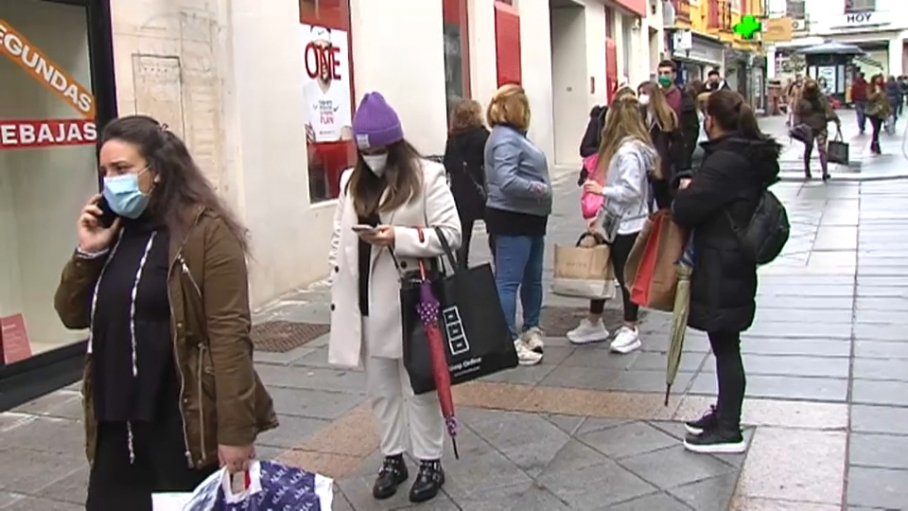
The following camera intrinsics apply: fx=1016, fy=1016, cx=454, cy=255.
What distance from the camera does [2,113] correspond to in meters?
6.66

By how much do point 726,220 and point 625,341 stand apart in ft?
7.84

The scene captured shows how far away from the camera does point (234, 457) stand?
287 cm

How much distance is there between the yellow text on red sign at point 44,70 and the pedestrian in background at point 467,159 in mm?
2910

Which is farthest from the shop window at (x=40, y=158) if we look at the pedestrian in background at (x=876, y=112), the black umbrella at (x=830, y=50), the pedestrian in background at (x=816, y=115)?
the black umbrella at (x=830, y=50)

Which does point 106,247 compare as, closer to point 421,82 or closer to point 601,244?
point 601,244

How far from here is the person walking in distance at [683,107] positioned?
1069 cm

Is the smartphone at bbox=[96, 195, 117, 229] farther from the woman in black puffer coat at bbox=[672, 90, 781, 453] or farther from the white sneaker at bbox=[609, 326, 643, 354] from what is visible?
the white sneaker at bbox=[609, 326, 643, 354]

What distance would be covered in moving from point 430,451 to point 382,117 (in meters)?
1.48

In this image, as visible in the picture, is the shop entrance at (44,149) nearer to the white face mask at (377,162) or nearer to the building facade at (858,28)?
the white face mask at (377,162)

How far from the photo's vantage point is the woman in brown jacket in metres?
2.90

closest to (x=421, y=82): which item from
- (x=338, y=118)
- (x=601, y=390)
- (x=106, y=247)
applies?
(x=338, y=118)

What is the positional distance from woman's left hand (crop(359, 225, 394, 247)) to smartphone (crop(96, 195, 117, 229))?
127 cm

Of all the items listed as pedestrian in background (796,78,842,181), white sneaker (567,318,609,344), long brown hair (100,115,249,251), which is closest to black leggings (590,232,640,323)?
white sneaker (567,318,609,344)

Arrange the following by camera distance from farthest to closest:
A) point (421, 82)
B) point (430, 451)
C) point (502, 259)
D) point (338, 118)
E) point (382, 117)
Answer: point (421, 82) → point (338, 118) → point (502, 259) → point (430, 451) → point (382, 117)
